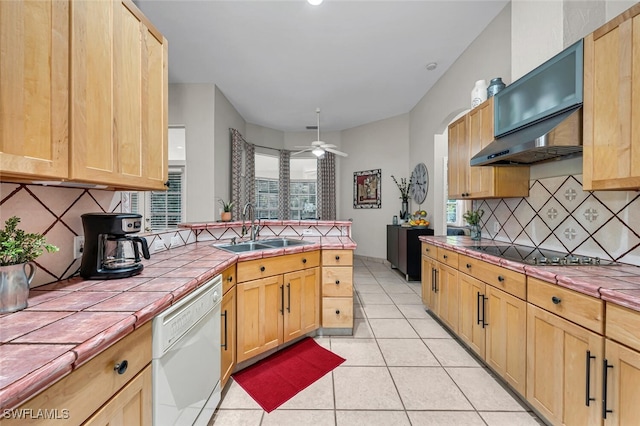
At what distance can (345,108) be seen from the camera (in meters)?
4.95

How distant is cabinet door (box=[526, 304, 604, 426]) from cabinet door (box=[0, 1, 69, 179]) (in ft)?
7.46

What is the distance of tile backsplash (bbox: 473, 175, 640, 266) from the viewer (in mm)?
1515

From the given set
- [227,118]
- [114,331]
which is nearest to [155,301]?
[114,331]

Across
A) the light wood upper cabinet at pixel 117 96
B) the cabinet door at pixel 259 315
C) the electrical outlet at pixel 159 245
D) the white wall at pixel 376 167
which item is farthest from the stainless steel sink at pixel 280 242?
the white wall at pixel 376 167

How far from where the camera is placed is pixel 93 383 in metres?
0.70

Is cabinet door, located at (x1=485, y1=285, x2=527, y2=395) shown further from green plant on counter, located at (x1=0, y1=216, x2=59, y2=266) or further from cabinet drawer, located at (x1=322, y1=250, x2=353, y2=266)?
green plant on counter, located at (x1=0, y1=216, x2=59, y2=266)

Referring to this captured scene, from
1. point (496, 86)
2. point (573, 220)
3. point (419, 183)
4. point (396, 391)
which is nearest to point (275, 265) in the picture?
point (396, 391)

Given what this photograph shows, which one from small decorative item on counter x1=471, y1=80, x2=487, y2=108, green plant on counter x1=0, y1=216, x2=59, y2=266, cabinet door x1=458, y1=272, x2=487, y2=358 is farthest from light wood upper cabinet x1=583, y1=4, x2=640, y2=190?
green plant on counter x1=0, y1=216, x2=59, y2=266

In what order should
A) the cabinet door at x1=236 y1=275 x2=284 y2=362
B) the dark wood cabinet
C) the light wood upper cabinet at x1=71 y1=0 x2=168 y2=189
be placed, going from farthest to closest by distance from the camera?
the dark wood cabinet < the cabinet door at x1=236 y1=275 x2=284 y2=362 < the light wood upper cabinet at x1=71 y1=0 x2=168 y2=189

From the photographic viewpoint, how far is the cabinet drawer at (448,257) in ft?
7.55

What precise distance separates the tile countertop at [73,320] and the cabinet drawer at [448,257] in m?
1.99

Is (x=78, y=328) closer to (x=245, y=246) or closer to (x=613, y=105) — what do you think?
(x=245, y=246)

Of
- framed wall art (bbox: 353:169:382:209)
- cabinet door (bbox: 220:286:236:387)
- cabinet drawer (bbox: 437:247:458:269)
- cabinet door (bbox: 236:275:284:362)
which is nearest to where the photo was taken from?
cabinet door (bbox: 220:286:236:387)

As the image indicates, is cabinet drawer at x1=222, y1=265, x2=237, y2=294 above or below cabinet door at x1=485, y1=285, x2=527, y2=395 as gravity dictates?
above
